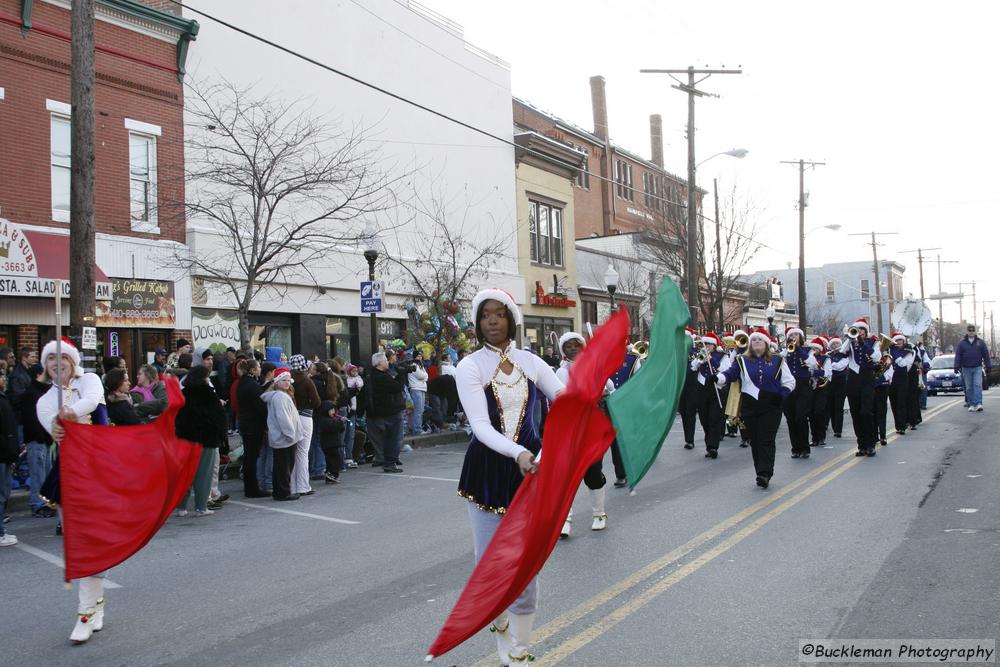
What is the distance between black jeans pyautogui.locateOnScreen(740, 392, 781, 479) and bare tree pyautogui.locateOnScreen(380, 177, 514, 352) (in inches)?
497

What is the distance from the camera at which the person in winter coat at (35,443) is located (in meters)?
10.4

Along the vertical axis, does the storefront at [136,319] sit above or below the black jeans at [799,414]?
above

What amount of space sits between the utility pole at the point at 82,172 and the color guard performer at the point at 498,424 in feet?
28.7

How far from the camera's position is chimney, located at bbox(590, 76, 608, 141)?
48.9 meters

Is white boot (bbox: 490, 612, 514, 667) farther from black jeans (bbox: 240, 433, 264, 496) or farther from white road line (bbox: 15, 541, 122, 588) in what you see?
A: black jeans (bbox: 240, 433, 264, 496)

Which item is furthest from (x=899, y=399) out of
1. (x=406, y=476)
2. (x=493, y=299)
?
(x=493, y=299)

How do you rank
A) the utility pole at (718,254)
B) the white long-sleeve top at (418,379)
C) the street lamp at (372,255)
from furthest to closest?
the utility pole at (718,254) → the white long-sleeve top at (418,379) → the street lamp at (372,255)

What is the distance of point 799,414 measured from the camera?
1476 centimetres

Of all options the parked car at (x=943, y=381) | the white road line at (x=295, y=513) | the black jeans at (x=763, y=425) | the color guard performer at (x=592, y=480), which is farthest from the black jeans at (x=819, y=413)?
the parked car at (x=943, y=381)

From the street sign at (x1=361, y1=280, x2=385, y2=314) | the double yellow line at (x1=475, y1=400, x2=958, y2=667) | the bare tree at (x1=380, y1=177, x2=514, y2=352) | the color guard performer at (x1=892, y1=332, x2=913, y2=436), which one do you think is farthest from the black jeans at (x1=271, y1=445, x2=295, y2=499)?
the color guard performer at (x1=892, y1=332, x2=913, y2=436)

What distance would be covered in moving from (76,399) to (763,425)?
25.5ft

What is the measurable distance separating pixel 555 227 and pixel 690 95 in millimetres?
8279

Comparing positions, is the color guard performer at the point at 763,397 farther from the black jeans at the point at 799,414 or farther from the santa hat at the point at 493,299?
the santa hat at the point at 493,299

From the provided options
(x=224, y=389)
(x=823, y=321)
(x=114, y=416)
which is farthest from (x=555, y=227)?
(x=823, y=321)
